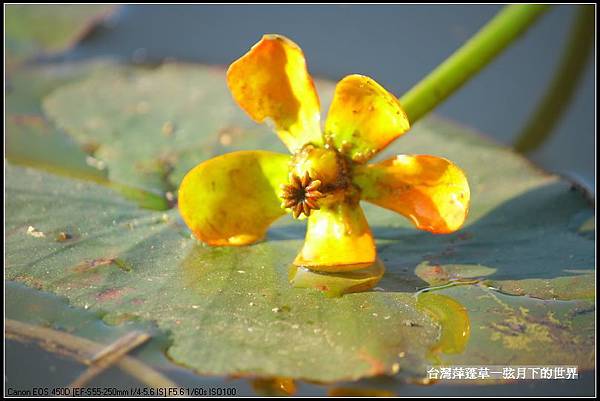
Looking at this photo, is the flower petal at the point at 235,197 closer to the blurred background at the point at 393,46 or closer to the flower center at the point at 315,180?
the flower center at the point at 315,180

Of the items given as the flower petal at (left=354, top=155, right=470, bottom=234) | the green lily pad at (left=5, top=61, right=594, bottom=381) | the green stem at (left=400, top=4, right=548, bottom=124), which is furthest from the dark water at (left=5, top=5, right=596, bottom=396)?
the flower petal at (left=354, top=155, right=470, bottom=234)

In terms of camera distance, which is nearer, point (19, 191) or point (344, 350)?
point (344, 350)

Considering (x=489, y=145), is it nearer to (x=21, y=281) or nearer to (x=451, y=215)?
(x=451, y=215)

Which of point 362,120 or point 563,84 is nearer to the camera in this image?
point 362,120

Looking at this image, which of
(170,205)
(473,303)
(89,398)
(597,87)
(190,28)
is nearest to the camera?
(89,398)

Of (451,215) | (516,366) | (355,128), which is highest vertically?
(355,128)

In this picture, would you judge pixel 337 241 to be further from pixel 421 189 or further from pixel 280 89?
pixel 280 89

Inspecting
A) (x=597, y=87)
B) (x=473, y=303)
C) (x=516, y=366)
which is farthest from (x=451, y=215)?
(x=597, y=87)

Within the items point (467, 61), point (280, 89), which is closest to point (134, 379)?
point (280, 89)
